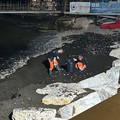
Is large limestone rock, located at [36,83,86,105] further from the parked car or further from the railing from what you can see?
the railing

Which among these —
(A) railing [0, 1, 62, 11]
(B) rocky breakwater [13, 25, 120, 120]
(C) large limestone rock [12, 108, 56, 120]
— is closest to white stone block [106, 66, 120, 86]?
(B) rocky breakwater [13, 25, 120, 120]

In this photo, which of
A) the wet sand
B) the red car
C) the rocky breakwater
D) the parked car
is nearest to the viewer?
the rocky breakwater

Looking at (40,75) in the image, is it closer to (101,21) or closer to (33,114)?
(33,114)

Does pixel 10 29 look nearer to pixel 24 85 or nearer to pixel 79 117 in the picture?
pixel 24 85

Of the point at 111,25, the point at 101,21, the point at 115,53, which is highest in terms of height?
the point at 101,21

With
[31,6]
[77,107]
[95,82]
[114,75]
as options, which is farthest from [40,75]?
[31,6]

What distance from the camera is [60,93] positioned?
54.0ft

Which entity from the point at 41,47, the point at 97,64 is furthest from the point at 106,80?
the point at 41,47

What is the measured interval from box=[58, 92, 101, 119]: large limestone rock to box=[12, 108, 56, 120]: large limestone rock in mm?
551

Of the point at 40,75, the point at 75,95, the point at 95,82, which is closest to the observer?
the point at 75,95

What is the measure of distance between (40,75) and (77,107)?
8107 mm

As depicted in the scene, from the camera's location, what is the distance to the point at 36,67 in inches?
950

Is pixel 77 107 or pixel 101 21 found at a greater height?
pixel 101 21

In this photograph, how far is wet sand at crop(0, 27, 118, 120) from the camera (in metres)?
16.5
